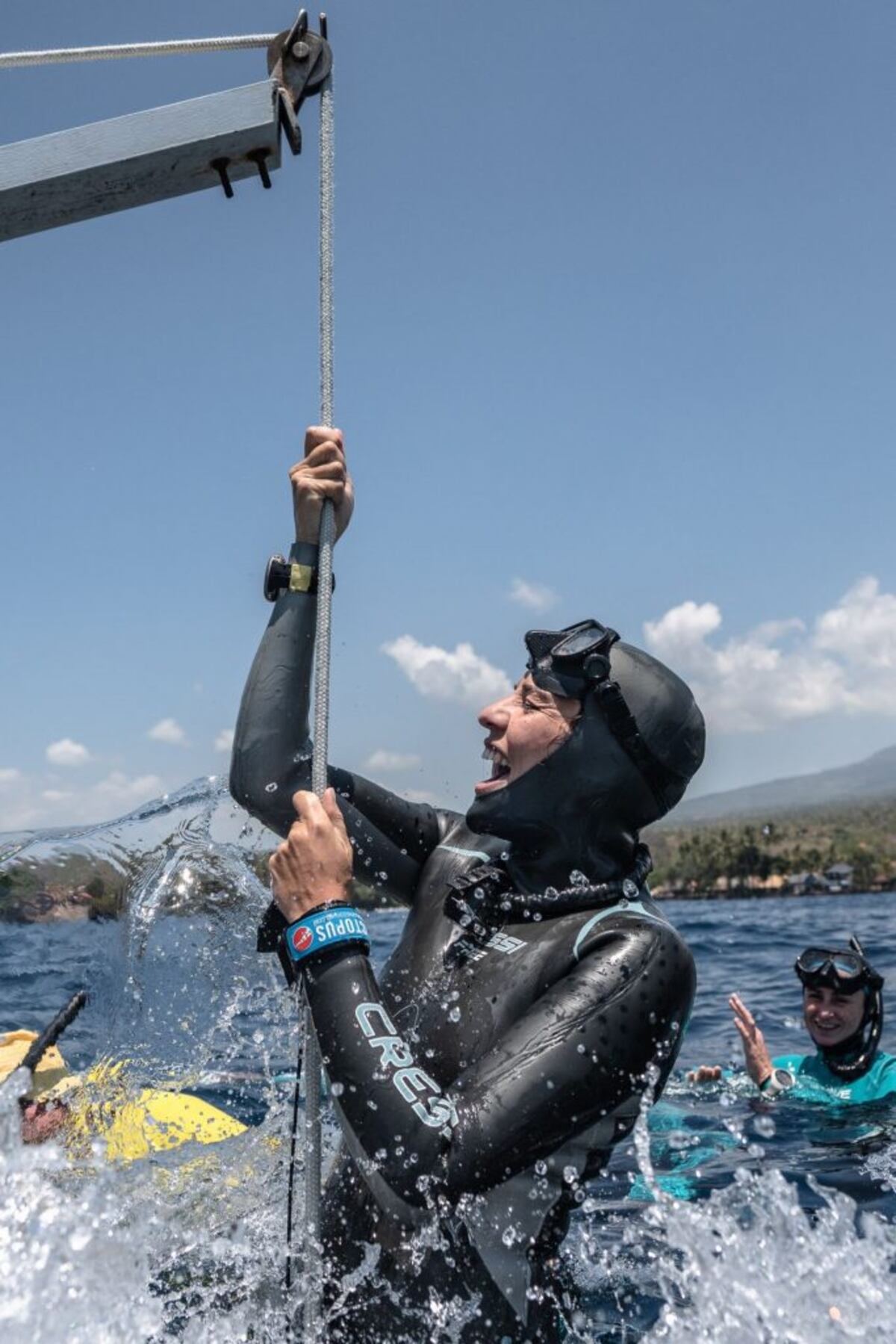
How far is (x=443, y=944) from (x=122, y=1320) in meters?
1.30

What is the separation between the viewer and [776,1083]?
8398 millimetres

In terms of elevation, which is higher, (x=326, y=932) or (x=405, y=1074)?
(x=326, y=932)

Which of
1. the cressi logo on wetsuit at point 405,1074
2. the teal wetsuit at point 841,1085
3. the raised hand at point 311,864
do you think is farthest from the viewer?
the teal wetsuit at point 841,1085

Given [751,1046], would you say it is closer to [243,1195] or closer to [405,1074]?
[243,1195]

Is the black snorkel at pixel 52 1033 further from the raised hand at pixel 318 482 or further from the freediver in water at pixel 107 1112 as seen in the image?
the raised hand at pixel 318 482

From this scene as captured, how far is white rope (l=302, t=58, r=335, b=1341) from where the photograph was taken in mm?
2725

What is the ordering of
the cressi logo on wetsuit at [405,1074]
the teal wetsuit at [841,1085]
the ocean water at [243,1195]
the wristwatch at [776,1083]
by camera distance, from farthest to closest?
the wristwatch at [776,1083] < the teal wetsuit at [841,1085] < the ocean water at [243,1195] < the cressi logo on wetsuit at [405,1074]

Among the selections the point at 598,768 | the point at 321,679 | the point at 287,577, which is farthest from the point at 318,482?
the point at 598,768

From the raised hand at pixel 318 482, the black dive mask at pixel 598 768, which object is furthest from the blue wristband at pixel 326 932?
the raised hand at pixel 318 482

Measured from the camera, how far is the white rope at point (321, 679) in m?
2.72

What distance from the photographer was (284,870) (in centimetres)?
292

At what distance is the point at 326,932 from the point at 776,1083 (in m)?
6.65

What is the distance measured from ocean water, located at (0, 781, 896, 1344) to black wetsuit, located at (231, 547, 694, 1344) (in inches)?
6.9

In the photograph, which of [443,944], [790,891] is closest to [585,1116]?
[443,944]
